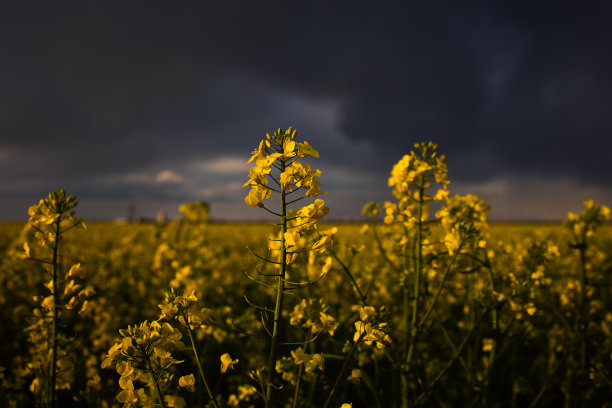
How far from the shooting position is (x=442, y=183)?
2.51 metres

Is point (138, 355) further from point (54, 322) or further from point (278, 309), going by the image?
point (54, 322)

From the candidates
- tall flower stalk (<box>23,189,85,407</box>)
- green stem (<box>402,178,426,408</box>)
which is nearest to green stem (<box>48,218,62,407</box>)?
tall flower stalk (<box>23,189,85,407</box>)

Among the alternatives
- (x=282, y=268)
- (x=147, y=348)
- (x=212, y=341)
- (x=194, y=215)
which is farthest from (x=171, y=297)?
(x=194, y=215)

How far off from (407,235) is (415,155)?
0.76 m

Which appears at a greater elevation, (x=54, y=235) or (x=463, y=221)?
(x=463, y=221)

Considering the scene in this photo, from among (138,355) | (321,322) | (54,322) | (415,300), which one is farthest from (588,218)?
(54,322)

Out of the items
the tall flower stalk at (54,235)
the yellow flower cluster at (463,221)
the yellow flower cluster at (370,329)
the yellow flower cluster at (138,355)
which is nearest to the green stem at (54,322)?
the tall flower stalk at (54,235)

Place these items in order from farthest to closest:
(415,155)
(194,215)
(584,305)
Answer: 1. (194,215)
2. (584,305)
3. (415,155)

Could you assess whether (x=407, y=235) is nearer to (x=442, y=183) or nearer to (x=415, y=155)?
(x=442, y=183)

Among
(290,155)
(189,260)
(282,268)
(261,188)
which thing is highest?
(290,155)

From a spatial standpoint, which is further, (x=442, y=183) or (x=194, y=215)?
(x=194, y=215)

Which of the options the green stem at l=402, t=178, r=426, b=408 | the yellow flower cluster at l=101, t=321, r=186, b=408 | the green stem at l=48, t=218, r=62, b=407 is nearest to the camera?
the yellow flower cluster at l=101, t=321, r=186, b=408

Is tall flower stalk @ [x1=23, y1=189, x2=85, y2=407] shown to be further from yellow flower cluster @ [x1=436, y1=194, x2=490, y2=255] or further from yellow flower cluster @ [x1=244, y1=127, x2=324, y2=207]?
yellow flower cluster @ [x1=436, y1=194, x2=490, y2=255]

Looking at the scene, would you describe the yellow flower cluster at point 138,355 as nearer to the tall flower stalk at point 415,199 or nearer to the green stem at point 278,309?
the green stem at point 278,309
